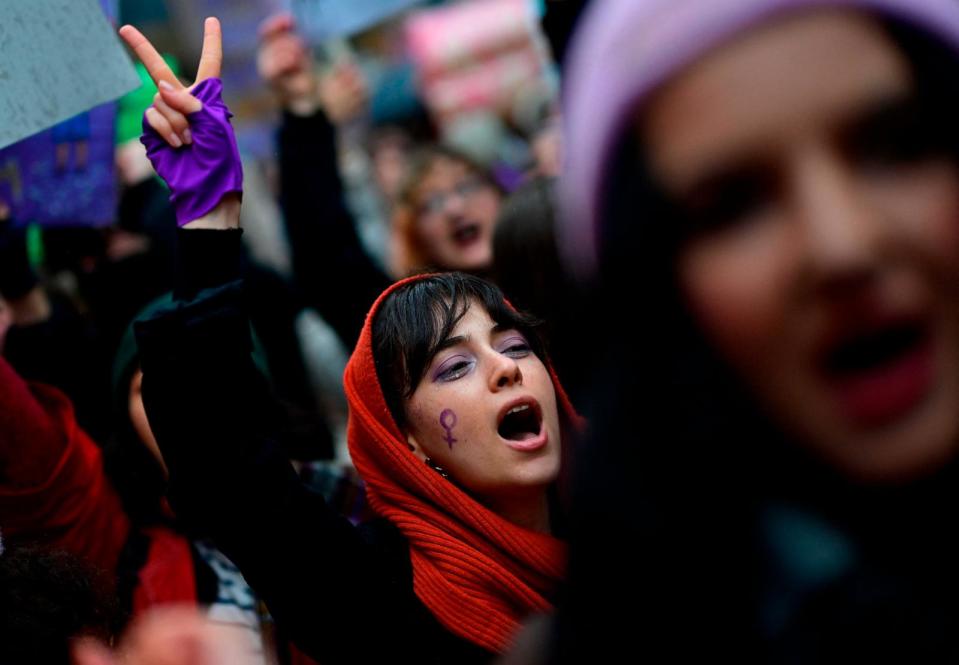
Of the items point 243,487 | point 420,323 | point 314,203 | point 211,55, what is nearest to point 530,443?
point 420,323

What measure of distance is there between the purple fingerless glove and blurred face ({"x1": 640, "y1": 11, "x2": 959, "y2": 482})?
116 centimetres

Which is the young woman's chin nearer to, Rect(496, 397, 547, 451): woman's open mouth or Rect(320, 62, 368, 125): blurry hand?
Rect(496, 397, 547, 451): woman's open mouth

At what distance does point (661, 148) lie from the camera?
2.87 ft

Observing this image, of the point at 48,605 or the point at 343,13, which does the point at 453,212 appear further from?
the point at 48,605

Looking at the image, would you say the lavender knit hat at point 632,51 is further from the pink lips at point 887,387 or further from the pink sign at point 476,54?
the pink sign at point 476,54

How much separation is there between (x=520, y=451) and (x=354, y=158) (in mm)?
6911

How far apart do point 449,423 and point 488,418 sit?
0.26 feet

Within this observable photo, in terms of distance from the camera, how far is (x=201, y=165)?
1.82 metres

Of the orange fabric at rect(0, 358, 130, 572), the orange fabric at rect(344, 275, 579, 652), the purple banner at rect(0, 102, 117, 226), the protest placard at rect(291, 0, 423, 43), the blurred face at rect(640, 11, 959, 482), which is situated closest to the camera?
the blurred face at rect(640, 11, 959, 482)

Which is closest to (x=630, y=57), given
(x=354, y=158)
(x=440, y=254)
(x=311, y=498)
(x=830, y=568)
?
(x=830, y=568)

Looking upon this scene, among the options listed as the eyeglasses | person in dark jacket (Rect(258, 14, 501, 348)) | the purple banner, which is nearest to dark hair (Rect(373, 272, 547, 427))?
person in dark jacket (Rect(258, 14, 501, 348))

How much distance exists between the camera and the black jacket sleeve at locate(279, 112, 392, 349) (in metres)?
3.19

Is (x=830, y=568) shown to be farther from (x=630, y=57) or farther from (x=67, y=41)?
(x=67, y=41)

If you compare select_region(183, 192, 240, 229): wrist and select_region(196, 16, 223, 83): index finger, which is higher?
select_region(196, 16, 223, 83): index finger
